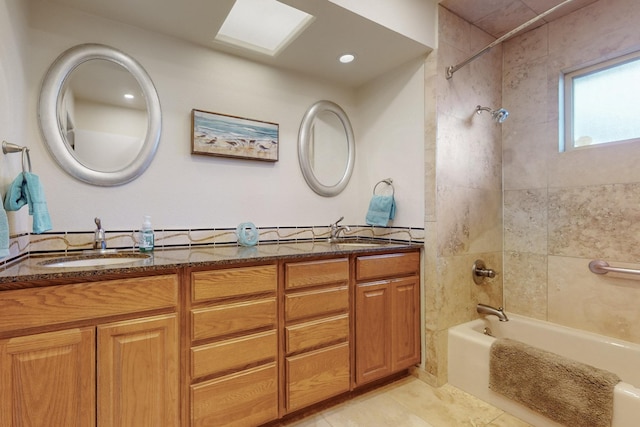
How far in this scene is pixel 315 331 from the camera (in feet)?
5.25

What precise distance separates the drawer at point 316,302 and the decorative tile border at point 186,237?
663 millimetres

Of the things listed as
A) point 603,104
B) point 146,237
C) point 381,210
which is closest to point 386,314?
point 381,210

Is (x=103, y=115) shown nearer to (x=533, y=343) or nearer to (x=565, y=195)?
(x=565, y=195)

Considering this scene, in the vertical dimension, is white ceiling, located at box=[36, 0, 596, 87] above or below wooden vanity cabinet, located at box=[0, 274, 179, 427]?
above

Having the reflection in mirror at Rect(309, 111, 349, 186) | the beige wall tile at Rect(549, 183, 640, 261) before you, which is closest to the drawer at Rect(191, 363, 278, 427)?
the reflection in mirror at Rect(309, 111, 349, 186)

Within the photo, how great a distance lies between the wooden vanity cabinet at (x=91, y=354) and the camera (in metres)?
0.98

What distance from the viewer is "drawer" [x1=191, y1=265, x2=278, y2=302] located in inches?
50.6

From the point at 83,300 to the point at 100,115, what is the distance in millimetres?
1086

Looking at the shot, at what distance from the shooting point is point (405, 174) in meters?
2.16

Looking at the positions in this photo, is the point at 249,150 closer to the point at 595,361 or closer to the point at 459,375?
the point at 459,375

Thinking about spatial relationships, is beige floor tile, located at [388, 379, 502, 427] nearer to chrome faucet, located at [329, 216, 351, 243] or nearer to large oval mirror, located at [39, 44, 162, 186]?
chrome faucet, located at [329, 216, 351, 243]

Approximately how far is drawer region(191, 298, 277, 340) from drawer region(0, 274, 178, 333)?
139 millimetres

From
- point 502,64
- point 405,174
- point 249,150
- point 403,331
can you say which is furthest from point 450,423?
point 502,64

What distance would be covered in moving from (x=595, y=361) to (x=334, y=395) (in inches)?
64.0
